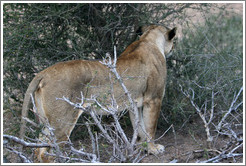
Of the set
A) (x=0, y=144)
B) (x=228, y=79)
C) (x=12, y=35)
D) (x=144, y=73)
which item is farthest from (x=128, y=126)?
(x=0, y=144)

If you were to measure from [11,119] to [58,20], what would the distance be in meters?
1.54

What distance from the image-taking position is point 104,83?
407cm

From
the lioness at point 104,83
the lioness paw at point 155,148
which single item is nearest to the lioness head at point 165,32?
the lioness at point 104,83

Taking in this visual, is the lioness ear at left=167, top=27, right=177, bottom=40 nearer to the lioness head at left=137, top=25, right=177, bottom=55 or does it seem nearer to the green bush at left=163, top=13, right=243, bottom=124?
the lioness head at left=137, top=25, right=177, bottom=55

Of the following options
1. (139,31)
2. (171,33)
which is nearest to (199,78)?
(171,33)

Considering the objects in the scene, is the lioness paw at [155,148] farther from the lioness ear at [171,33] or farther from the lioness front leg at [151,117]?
the lioness ear at [171,33]

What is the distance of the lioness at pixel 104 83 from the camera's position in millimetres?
3777

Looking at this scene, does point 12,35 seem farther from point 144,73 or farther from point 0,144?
point 0,144

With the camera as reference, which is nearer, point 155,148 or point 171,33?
point 155,148

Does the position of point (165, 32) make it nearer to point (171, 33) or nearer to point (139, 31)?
point (171, 33)

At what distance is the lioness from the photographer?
3.78 m

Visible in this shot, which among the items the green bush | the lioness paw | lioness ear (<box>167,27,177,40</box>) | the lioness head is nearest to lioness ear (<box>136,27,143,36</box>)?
the lioness head

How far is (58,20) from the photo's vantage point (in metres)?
5.16

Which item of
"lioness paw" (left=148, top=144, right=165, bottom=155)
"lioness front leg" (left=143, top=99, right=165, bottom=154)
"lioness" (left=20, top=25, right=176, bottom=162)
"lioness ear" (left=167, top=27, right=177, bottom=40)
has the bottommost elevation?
"lioness paw" (left=148, top=144, right=165, bottom=155)
